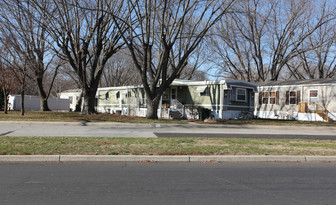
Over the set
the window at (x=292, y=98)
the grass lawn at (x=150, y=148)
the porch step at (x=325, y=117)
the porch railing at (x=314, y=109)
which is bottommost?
the grass lawn at (x=150, y=148)

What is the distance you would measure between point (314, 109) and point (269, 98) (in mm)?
4318

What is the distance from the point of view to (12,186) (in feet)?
17.5

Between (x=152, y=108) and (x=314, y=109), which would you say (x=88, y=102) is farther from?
(x=314, y=109)

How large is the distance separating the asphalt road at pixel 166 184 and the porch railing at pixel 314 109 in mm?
18039

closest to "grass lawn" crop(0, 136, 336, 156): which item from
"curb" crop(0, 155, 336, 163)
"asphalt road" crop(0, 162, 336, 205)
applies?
"curb" crop(0, 155, 336, 163)

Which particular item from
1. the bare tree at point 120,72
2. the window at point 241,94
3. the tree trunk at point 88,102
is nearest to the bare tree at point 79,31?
the tree trunk at point 88,102

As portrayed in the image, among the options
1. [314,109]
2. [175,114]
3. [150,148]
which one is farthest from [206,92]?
[150,148]

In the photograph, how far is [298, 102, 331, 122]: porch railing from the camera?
23734 millimetres

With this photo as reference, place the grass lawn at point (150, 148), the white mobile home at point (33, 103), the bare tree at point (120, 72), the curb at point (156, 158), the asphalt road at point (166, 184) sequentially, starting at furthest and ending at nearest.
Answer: the bare tree at point (120, 72) → the white mobile home at point (33, 103) → the grass lawn at point (150, 148) → the curb at point (156, 158) → the asphalt road at point (166, 184)

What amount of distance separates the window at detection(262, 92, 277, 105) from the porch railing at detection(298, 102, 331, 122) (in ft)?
8.56

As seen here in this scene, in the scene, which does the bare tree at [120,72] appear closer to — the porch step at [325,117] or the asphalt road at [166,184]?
the porch step at [325,117]

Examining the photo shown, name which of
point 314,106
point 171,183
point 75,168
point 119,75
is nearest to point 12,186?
point 75,168

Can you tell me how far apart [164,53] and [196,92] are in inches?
220

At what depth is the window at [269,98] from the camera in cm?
2727
